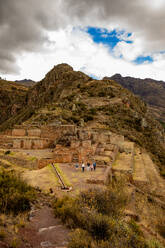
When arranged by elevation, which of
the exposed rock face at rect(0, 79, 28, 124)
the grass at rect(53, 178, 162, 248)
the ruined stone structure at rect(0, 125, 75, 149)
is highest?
the exposed rock face at rect(0, 79, 28, 124)

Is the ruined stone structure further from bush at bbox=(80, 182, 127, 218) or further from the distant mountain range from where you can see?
the distant mountain range

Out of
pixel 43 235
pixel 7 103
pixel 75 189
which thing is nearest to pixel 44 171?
pixel 75 189

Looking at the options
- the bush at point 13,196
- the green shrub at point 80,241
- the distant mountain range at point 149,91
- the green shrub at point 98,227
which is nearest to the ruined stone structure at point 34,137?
the bush at point 13,196

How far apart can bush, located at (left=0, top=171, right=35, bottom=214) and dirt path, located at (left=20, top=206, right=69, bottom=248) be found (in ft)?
1.42

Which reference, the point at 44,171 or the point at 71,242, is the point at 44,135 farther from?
the point at 71,242

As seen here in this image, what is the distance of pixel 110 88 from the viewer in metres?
49.2

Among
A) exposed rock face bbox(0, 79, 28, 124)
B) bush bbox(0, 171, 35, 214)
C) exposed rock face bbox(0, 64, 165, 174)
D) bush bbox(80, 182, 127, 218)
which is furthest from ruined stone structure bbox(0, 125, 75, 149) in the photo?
exposed rock face bbox(0, 79, 28, 124)

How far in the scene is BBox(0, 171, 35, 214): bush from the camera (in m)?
5.44

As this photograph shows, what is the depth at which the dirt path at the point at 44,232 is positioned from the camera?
4.16 m

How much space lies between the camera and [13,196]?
18.6ft

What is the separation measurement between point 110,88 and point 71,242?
156 ft

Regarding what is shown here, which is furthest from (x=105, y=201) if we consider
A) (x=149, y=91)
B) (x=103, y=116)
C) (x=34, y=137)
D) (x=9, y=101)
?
(x=149, y=91)

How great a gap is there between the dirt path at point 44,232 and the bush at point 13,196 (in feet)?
1.42

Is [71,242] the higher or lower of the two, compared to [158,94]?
lower
